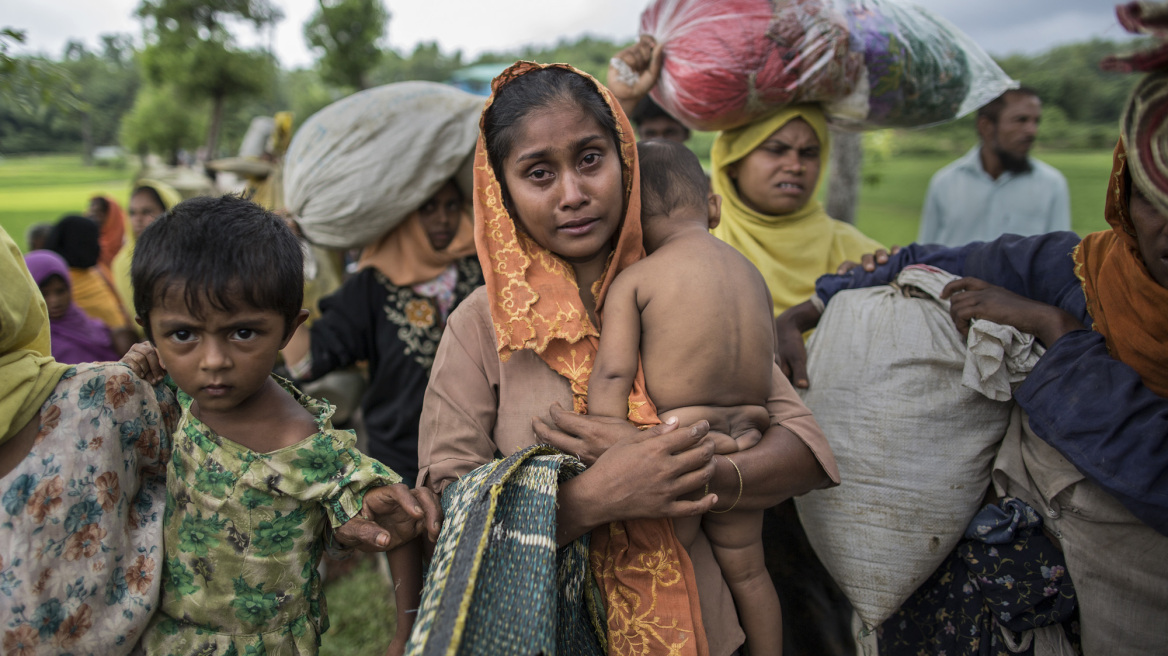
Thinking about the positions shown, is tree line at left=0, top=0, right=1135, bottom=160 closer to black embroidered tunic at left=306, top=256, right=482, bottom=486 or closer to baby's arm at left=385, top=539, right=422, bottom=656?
black embroidered tunic at left=306, top=256, right=482, bottom=486

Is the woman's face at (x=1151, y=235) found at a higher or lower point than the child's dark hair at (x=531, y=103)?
lower

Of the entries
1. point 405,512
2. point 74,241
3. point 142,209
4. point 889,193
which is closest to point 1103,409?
point 405,512

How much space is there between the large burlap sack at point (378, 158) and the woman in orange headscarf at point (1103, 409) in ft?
6.98

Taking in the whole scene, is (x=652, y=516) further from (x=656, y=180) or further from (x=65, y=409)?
(x=65, y=409)

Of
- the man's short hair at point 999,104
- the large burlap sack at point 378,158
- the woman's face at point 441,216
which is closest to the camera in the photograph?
the large burlap sack at point 378,158

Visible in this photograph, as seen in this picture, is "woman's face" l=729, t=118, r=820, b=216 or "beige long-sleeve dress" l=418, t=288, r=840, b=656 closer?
"beige long-sleeve dress" l=418, t=288, r=840, b=656

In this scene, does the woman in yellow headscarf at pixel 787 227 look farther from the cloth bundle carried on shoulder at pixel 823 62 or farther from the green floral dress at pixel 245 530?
the green floral dress at pixel 245 530

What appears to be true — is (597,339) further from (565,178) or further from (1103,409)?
(1103,409)

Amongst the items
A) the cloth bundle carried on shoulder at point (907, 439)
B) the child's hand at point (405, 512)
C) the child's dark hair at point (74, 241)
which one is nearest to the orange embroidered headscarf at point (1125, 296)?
the cloth bundle carried on shoulder at point (907, 439)

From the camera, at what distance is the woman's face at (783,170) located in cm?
271

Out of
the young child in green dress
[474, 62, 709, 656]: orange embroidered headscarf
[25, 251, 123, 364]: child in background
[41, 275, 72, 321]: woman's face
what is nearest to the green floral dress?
the young child in green dress

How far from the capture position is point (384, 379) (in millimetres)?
2975

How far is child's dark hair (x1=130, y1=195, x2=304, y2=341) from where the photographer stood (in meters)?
→ 1.47

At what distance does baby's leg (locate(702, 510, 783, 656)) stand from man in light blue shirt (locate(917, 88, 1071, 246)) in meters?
3.90
